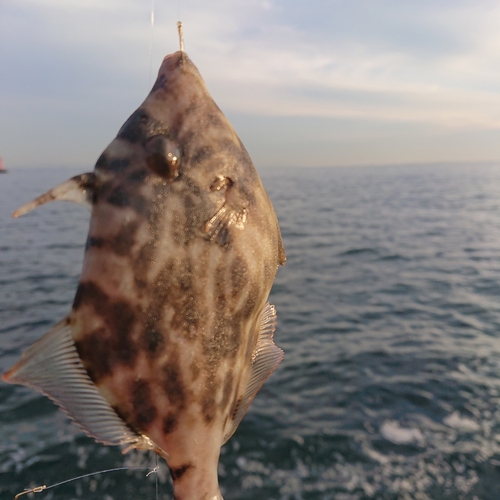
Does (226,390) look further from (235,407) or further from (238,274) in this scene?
(238,274)

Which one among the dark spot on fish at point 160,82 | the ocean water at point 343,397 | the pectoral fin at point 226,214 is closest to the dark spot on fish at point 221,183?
the pectoral fin at point 226,214

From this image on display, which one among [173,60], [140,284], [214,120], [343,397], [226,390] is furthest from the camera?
[343,397]

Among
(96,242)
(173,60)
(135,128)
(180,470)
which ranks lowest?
(180,470)

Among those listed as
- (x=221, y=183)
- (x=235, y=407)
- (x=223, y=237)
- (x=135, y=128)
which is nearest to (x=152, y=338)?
(x=223, y=237)

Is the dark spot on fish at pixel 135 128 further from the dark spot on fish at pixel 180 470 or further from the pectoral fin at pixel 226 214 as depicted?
the dark spot on fish at pixel 180 470

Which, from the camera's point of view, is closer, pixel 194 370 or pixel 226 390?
pixel 194 370

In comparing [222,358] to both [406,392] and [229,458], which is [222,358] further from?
[406,392]

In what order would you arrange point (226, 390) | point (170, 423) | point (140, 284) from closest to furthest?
point (140, 284)
point (170, 423)
point (226, 390)
